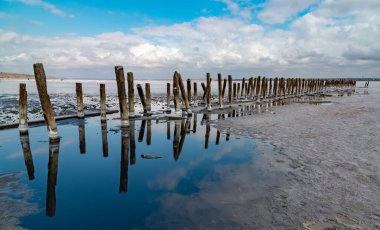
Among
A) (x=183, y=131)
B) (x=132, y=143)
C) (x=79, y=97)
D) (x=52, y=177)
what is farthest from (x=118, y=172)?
(x=79, y=97)

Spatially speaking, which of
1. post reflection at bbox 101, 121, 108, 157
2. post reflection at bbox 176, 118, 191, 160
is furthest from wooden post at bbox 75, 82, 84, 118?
post reflection at bbox 176, 118, 191, 160

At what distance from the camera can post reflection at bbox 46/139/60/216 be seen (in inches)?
192

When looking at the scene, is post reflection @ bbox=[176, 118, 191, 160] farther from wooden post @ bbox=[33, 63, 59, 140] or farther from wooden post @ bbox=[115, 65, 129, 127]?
wooden post @ bbox=[33, 63, 59, 140]

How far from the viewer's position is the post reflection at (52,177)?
4879 millimetres

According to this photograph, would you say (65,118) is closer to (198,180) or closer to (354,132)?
(198,180)

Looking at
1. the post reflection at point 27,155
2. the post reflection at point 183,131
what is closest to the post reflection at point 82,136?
the post reflection at point 27,155

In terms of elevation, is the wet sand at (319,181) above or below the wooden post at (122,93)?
below

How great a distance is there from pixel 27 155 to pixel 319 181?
27.8 ft

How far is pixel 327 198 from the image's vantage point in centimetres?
513

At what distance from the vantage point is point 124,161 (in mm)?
7961

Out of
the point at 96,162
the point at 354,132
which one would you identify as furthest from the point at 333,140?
the point at 96,162

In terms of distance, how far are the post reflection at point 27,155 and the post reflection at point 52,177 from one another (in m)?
0.42

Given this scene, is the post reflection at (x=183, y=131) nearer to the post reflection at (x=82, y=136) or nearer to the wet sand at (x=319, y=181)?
the wet sand at (x=319, y=181)

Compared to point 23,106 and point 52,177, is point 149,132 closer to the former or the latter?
point 23,106
